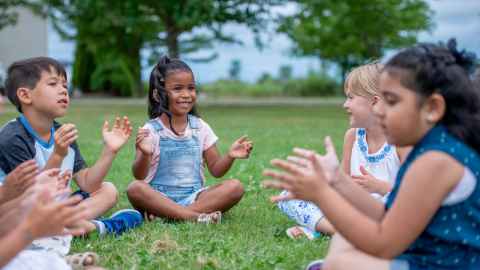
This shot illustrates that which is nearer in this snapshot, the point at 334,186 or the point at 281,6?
the point at 334,186

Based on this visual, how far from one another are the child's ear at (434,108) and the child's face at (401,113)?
0.07ft

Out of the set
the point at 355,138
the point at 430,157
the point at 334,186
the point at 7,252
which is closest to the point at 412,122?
the point at 430,157

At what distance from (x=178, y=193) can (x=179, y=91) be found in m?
0.66

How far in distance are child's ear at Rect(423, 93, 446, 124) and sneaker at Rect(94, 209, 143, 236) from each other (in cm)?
210

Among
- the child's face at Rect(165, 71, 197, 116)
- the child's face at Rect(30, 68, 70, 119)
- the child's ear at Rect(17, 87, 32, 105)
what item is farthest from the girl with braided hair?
the child's ear at Rect(17, 87, 32, 105)

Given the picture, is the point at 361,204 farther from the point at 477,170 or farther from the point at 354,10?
the point at 354,10

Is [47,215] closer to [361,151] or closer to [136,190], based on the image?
[136,190]

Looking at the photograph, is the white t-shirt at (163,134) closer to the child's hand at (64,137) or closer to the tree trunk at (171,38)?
the child's hand at (64,137)

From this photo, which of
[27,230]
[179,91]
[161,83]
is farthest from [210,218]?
[27,230]

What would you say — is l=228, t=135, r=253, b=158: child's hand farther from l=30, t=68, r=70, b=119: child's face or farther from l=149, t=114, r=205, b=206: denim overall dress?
l=30, t=68, r=70, b=119: child's face

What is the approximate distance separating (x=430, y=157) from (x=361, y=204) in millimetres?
363

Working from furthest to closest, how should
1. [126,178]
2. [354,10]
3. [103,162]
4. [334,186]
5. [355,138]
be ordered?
[354,10], [126,178], [355,138], [103,162], [334,186]

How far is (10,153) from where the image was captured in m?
3.44

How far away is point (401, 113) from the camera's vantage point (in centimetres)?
215
